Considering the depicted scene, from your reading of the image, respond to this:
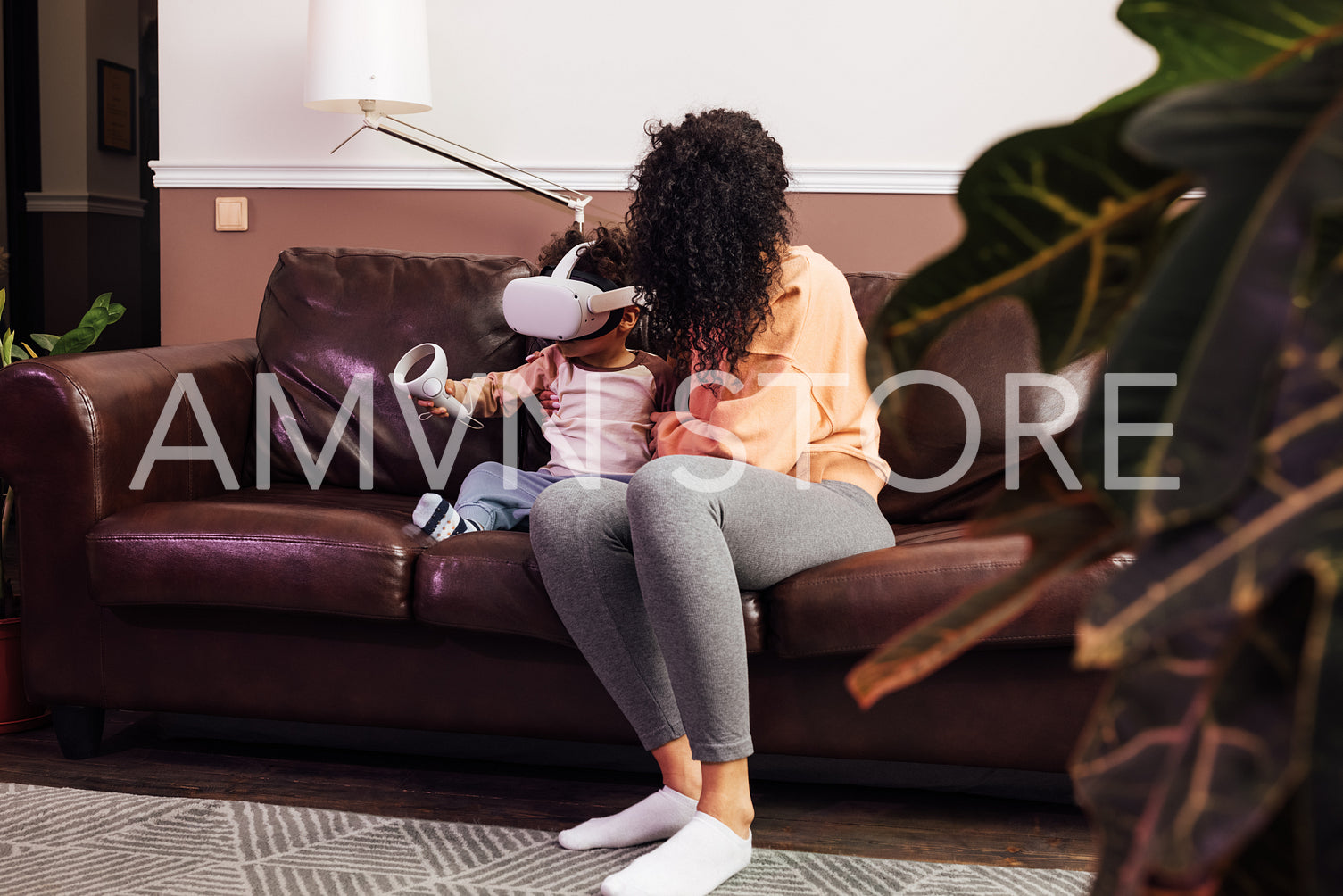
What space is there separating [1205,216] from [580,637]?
55.8 inches

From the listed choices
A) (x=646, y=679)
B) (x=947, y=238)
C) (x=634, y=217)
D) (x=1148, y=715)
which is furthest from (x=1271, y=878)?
(x=947, y=238)

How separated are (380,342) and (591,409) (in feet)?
1.82

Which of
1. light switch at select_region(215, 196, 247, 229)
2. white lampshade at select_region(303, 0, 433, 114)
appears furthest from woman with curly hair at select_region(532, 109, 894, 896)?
light switch at select_region(215, 196, 247, 229)

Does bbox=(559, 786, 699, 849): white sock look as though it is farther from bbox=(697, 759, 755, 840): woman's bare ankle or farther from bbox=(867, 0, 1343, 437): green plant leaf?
bbox=(867, 0, 1343, 437): green plant leaf

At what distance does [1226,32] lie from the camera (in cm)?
22

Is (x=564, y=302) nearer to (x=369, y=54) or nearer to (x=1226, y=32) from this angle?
(x=369, y=54)

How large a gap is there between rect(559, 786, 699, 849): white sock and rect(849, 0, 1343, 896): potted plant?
139cm

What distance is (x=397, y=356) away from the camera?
224 centimetres

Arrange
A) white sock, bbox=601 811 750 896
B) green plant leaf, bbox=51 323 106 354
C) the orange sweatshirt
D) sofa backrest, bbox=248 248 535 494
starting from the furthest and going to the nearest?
sofa backrest, bbox=248 248 535 494
green plant leaf, bbox=51 323 106 354
the orange sweatshirt
white sock, bbox=601 811 750 896

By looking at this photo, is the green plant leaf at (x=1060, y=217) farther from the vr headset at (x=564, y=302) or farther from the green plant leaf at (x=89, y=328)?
the green plant leaf at (x=89, y=328)

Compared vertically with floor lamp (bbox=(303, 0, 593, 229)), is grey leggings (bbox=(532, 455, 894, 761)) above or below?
below

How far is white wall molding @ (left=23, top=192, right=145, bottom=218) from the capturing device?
12.9ft

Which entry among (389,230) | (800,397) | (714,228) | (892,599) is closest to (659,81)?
(389,230)

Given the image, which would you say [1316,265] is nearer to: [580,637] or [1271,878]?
[1271,878]
